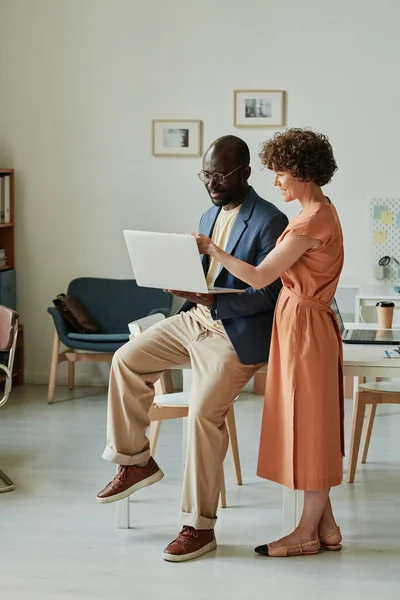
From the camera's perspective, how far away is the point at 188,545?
346 centimetres

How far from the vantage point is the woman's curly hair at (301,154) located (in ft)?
11.0

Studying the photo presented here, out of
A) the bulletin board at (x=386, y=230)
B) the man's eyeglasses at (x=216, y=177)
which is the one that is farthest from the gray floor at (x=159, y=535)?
the bulletin board at (x=386, y=230)

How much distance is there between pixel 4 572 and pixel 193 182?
376cm

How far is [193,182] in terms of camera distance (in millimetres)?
6625

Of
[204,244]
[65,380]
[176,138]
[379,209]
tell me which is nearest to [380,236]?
[379,209]

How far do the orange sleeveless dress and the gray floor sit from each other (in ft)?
1.12

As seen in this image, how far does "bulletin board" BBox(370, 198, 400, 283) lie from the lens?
6461 millimetres

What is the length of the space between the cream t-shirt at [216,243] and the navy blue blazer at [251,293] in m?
0.05

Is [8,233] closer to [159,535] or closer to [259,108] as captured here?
[259,108]

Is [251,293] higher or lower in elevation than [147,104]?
lower

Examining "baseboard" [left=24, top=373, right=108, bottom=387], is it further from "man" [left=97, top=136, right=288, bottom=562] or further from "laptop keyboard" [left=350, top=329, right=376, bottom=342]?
"man" [left=97, top=136, right=288, bottom=562]

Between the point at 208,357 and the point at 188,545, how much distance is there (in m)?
0.67

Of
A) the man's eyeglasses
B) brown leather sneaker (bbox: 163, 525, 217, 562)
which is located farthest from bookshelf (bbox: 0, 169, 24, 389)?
brown leather sneaker (bbox: 163, 525, 217, 562)

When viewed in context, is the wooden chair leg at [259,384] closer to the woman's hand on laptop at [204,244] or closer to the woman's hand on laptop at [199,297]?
the woman's hand on laptop at [199,297]
